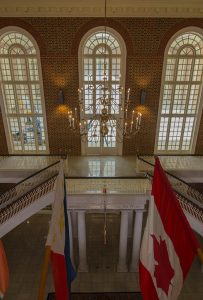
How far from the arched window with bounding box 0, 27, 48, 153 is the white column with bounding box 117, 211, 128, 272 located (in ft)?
20.2

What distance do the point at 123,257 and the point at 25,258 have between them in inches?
194

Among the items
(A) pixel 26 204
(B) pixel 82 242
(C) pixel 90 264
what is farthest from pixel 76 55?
(C) pixel 90 264

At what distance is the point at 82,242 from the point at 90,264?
1.65 meters

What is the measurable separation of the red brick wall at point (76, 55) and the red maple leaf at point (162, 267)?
9521 millimetres

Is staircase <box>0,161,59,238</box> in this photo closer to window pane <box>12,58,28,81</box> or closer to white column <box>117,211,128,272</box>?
white column <box>117,211,128,272</box>

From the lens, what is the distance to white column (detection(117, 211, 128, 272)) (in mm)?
10844

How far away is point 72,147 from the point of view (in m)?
14.0

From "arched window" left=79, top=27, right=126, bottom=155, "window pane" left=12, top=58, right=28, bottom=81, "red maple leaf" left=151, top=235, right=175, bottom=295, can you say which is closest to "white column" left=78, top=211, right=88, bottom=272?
"arched window" left=79, top=27, right=126, bottom=155

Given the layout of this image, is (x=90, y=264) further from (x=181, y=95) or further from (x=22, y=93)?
(x=181, y=95)

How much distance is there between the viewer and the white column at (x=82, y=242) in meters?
10.8

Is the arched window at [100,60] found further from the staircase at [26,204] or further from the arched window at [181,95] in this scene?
the staircase at [26,204]

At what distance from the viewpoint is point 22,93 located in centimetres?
1318

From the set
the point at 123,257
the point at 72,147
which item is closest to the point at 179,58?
the point at 72,147
